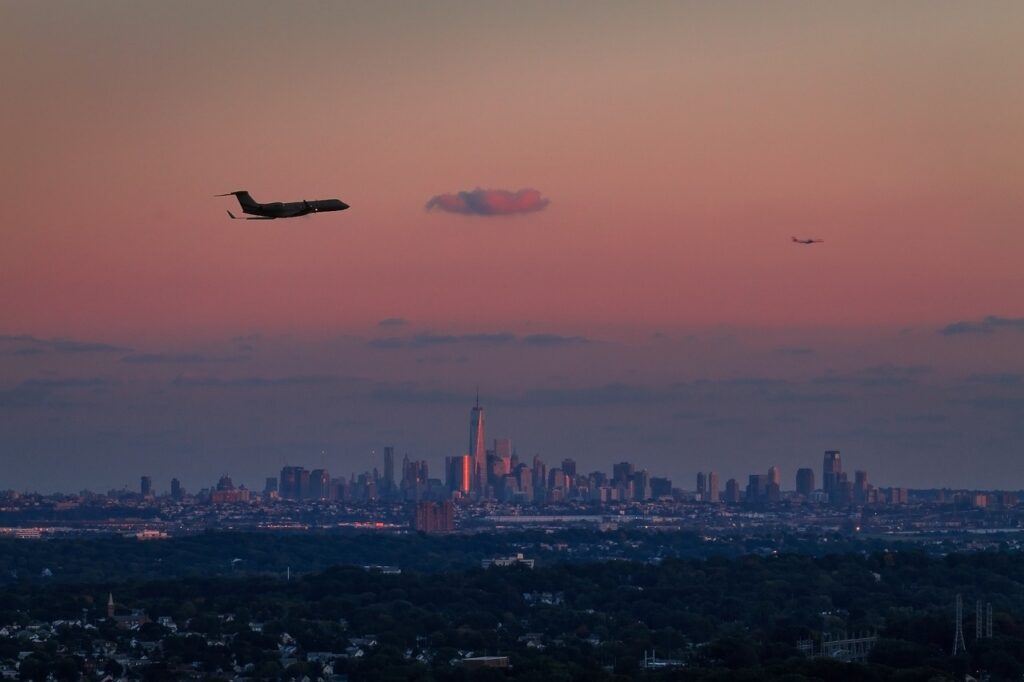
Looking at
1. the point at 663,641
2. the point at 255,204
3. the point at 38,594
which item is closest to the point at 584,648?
the point at 663,641

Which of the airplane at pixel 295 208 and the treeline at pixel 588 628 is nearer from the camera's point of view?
the airplane at pixel 295 208

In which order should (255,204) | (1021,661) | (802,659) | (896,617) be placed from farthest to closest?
(896,617), (1021,661), (802,659), (255,204)

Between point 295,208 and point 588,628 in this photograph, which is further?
point 588,628

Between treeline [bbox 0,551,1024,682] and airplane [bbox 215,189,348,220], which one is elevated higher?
Answer: airplane [bbox 215,189,348,220]

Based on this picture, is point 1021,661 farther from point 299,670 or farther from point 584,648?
point 299,670

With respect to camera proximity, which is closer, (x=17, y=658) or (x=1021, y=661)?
(x=1021, y=661)

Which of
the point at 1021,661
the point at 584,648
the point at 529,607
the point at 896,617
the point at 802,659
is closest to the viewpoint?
the point at 802,659

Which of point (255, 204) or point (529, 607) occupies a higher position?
point (255, 204)

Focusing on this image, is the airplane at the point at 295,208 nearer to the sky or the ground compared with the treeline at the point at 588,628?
nearer to the sky
